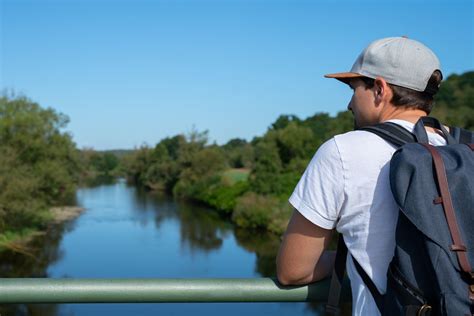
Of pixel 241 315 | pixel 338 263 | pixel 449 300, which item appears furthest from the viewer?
pixel 241 315

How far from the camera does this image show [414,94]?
119 centimetres

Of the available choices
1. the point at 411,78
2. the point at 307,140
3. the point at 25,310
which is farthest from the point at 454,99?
the point at 411,78

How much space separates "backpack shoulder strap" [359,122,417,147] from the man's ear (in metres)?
0.07

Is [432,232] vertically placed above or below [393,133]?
below

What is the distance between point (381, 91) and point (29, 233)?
26372 millimetres

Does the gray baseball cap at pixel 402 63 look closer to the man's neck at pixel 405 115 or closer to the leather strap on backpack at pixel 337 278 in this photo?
the man's neck at pixel 405 115

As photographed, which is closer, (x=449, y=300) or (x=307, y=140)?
(x=449, y=300)

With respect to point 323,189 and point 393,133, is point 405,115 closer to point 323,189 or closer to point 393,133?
point 393,133

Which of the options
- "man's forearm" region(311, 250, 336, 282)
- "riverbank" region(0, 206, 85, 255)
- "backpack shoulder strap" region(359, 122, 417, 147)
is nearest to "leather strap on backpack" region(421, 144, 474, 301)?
"backpack shoulder strap" region(359, 122, 417, 147)

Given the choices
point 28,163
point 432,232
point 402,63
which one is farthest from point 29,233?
point 432,232

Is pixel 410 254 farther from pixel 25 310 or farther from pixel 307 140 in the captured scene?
pixel 307 140

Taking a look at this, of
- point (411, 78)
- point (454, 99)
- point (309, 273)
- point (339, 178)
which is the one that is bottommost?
point (309, 273)

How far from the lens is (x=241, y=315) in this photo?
42.9 feet

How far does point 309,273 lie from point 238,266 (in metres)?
20.0
